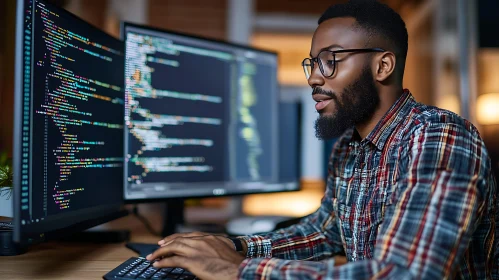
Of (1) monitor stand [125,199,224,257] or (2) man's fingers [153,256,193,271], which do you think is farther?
(1) monitor stand [125,199,224,257]

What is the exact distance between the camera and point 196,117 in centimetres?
131

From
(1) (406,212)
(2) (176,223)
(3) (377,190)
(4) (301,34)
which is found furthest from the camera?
(4) (301,34)

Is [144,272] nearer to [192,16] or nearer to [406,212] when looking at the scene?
[406,212]

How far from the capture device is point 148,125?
1.20m

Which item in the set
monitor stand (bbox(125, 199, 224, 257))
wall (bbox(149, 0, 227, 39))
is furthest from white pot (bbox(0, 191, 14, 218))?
wall (bbox(149, 0, 227, 39))

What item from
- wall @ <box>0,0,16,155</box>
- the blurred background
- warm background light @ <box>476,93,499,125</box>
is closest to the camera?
wall @ <box>0,0,16,155</box>

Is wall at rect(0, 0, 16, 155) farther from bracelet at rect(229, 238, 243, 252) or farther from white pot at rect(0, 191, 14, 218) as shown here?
bracelet at rect(229, 238, 243, 252)

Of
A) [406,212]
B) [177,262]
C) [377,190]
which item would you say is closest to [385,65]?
[377,190]

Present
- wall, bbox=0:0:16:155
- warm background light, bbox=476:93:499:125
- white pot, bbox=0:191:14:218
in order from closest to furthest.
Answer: white pot, bbox=0:191:14:218 → wall, bbox=0:0:16:155 → warm background light, bbox=476:93:499:125

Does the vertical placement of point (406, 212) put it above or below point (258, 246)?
above

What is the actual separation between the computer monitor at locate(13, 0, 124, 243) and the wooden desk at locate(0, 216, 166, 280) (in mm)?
80

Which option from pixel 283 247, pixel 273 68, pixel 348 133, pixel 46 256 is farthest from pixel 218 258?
pixel 273 68

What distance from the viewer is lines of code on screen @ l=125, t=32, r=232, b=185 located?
3.89ft

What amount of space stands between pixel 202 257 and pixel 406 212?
0.35 m
